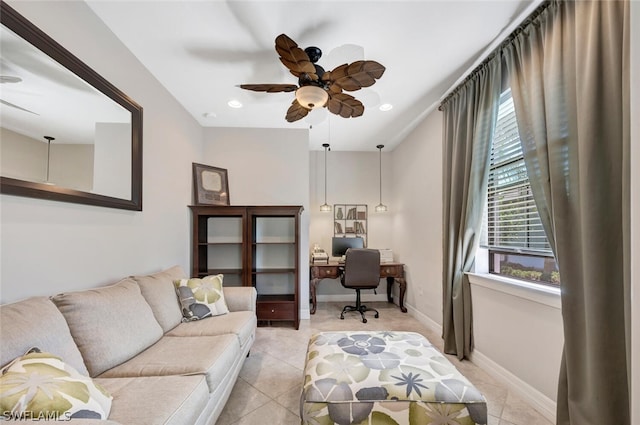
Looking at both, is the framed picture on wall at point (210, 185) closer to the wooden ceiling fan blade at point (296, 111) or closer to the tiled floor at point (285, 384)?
the wooden ceiling fan blade at point (296, 111)

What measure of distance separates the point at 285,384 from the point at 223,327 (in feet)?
2.22

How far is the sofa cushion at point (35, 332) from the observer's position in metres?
1.01

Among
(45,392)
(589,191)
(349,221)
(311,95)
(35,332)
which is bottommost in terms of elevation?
(45,392)

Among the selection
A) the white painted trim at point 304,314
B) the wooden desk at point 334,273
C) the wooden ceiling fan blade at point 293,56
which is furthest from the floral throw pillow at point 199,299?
the wooden ceiling fan blade at point 293,56

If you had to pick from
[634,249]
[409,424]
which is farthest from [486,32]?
[409,424]

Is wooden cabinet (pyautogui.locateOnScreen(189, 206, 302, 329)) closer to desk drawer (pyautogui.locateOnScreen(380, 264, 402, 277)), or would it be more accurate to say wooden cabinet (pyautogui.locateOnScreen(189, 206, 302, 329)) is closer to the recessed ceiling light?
desk drawer (pyautogui.locateOnScreen(380, 264, 402, 277))

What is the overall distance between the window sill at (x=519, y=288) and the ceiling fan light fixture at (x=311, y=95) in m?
1.99

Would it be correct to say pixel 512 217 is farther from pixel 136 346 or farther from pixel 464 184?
pixel 136 346

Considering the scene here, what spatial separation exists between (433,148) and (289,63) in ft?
7.01

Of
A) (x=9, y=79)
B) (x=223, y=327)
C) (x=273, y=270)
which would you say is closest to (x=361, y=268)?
(x=273, y=270)

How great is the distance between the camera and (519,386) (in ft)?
6.32

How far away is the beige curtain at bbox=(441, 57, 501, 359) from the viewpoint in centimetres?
220

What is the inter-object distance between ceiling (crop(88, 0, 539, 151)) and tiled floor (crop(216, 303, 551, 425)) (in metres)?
2.33

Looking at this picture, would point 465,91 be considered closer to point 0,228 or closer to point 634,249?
point 634,249
